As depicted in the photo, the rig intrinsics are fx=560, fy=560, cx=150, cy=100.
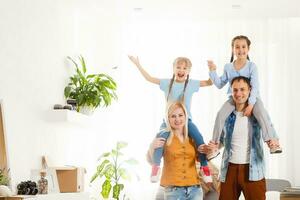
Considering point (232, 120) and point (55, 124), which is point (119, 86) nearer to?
point (55, 124)

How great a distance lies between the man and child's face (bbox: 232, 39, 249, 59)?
199mm

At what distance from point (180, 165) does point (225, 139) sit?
0.44 metres

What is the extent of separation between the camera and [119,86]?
6969 mm

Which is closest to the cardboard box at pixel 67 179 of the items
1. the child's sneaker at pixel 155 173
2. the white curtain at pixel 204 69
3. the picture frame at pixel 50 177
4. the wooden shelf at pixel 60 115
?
the picture frame at pixel 50 177

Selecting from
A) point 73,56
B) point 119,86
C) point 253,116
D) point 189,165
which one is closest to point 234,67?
point 253,116

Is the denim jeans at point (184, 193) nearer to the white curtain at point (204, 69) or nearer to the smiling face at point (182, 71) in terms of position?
the smiling face at point (182, 71)

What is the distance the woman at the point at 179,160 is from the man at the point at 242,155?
0.26 meters

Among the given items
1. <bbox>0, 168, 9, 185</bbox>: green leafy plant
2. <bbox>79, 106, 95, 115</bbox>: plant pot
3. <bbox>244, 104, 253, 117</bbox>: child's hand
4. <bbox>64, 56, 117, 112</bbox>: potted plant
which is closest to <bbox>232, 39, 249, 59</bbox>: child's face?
<bbox>244, 104, 253, 117</bbox>: child's hand

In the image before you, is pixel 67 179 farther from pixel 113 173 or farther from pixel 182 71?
pixel 182 71

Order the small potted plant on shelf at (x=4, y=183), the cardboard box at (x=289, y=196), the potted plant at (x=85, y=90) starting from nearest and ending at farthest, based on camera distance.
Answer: the small potted plant on shelf at (x=4, y=183) → the cardboard box at (x=289, y=196) → the potted plant at (x=85, y=90)

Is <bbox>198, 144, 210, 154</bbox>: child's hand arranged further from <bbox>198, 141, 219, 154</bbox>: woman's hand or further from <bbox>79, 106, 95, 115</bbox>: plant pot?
<bbox>79, 106, 95, 115</bbox>: plant pot

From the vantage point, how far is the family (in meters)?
4.66

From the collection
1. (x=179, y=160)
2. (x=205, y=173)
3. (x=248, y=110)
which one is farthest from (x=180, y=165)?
(x=248, y=110)

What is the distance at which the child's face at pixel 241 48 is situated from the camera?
4781mm
